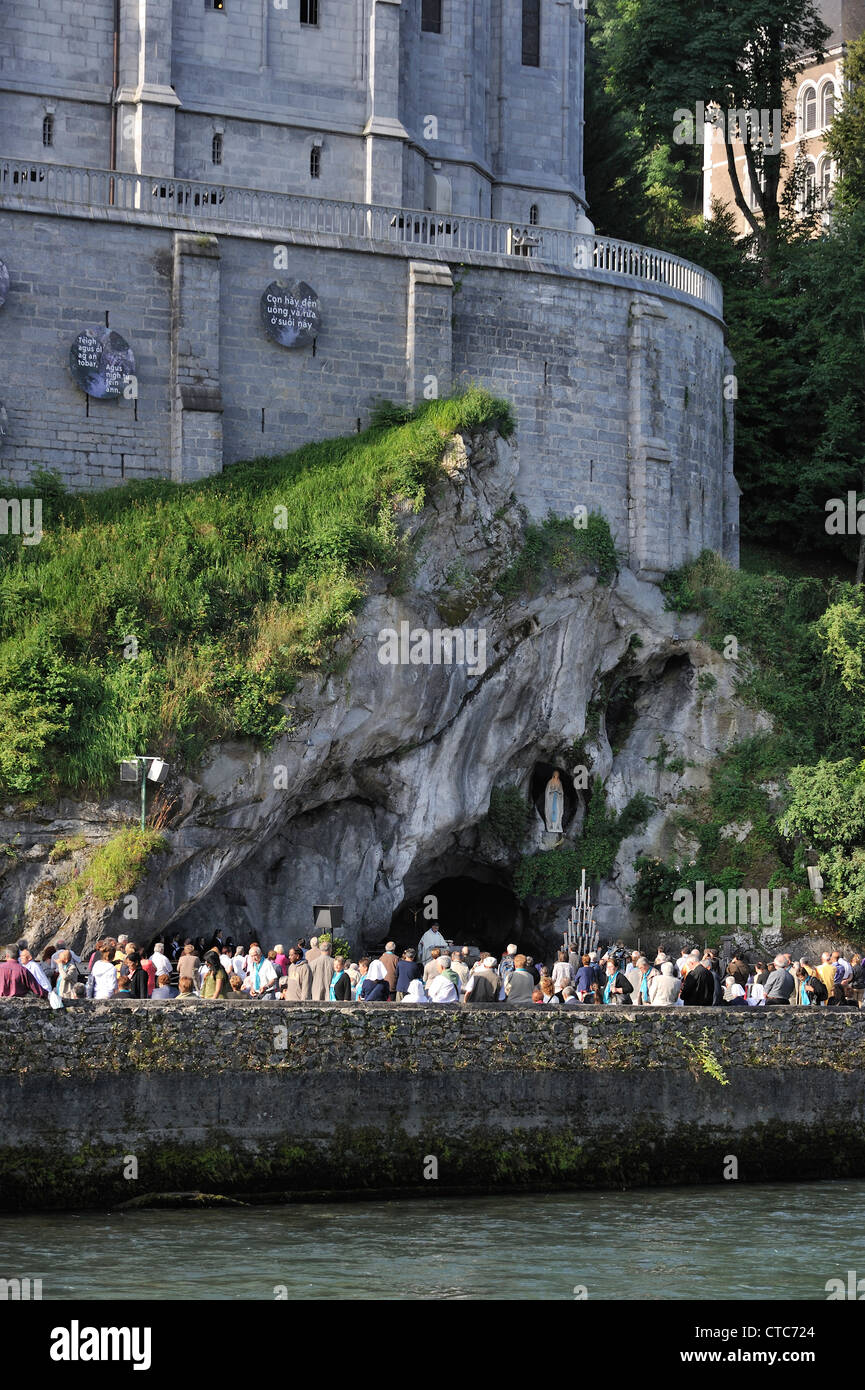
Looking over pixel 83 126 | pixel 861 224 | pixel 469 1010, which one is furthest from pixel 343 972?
pixel 861 224

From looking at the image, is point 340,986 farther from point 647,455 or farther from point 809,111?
point 809,111

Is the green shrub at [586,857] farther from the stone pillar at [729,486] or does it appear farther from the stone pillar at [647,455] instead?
the stone pillar at [729,486]

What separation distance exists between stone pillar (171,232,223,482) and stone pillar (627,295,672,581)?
7.94 m

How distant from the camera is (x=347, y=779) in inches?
1341

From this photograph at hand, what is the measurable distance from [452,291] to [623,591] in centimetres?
609

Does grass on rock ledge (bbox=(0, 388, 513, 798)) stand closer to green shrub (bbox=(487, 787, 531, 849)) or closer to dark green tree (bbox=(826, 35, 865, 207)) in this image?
green shrub (bbox=(487, 787, 531, 849))

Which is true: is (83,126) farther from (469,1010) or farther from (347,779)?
(469,1010)

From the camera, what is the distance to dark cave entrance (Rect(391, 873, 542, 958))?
37.4m

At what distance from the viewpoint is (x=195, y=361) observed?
3500 cm

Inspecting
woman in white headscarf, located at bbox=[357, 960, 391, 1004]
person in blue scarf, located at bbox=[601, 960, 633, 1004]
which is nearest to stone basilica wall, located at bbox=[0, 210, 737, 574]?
person in blue scarf, located at bbox=[601, 960, 633, 1004]

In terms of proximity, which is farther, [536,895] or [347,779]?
[536,895]

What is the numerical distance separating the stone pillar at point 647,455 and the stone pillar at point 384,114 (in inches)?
224

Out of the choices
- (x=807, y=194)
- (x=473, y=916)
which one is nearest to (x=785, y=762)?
(x=473, y=916)

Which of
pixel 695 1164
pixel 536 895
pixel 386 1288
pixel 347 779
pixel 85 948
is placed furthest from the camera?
pixel 536 895
